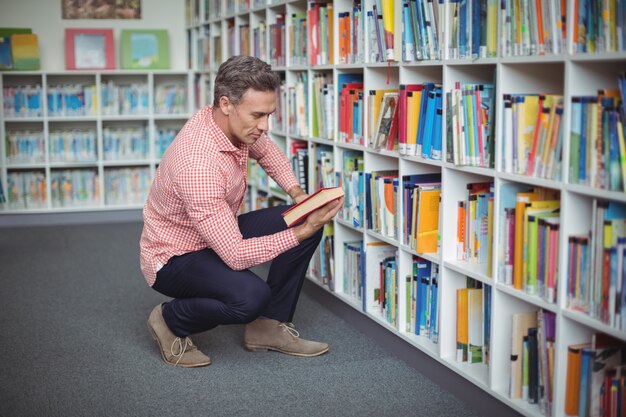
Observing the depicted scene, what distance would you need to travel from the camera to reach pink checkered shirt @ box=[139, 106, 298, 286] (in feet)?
9.62

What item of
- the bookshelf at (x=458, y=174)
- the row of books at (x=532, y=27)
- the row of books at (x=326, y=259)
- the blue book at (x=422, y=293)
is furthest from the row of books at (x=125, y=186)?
the row of books at (x=532, y=27)

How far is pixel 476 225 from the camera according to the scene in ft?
9.37

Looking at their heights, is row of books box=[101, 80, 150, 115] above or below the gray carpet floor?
above

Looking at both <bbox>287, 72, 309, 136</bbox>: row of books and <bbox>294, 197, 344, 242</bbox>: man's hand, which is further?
<bbox>287, 72, 309, 136</bbox>: row of books

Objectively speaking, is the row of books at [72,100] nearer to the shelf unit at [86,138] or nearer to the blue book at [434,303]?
the shelf unit at [86,138]

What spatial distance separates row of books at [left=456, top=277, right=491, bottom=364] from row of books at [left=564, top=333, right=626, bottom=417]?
1.72ft

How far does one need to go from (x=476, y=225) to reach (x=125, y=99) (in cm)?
474

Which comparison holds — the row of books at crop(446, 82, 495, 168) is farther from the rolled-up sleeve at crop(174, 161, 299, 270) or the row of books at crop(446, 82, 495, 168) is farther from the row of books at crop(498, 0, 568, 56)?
the rolled-up sleeve at crop(174, 161, 299, 270)

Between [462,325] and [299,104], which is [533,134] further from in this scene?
[299,104]

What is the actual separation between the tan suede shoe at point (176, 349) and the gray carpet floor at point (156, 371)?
0.13 ft

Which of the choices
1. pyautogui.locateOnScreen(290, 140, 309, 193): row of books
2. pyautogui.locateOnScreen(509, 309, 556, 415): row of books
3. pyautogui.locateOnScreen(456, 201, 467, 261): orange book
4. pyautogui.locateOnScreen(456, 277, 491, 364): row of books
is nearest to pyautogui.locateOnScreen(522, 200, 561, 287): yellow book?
pyautogui.locateOnScreen(509, 309, 556, 415): row of books

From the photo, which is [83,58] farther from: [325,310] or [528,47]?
[528,47]

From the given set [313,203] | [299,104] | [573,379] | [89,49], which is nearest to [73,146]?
[89,49]

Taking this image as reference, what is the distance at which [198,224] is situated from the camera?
2941mm
